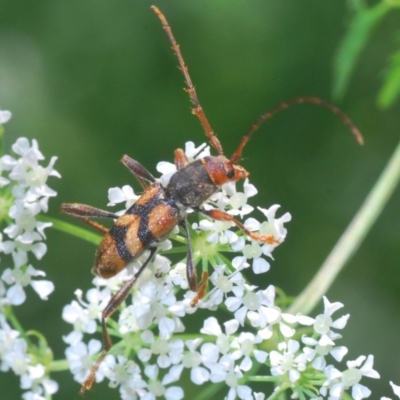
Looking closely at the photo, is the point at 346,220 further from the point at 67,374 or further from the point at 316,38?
the point at 67,374

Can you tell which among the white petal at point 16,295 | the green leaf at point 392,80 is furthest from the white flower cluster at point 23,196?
the green leaf at point 392,80

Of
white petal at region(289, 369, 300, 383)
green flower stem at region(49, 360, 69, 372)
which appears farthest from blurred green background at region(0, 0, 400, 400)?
white petal at region(289, 369, 300, 383)

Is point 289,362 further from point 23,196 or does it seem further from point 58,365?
point 23,196

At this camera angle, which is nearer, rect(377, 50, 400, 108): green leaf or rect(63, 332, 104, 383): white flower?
rect(63, 332, 104, 383): white flower

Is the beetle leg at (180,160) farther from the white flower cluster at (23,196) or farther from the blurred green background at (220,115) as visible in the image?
the blurred green background at (220,115)

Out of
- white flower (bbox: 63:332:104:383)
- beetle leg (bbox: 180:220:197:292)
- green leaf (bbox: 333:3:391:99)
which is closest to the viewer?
beetle leg (bbox: 180:220:197:292)

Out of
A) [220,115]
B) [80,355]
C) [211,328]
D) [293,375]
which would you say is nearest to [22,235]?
Answer: [80,355]

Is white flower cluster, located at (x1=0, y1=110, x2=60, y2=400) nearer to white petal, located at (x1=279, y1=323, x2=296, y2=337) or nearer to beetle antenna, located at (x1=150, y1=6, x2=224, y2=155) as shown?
beetle antenna, located at (x1=150, y1=6, x2=224, y2=155)

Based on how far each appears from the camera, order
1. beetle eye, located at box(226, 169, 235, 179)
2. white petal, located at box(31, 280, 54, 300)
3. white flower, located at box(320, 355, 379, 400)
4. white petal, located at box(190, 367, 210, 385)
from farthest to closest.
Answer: white petal, located at box(31, 280, 54, 300)
beetle eye, located at box(226, 169, 235, 179)
white petal, located at box(190, 367, 210, 385)
white flower, located at box(320, 355, 379, 400)
